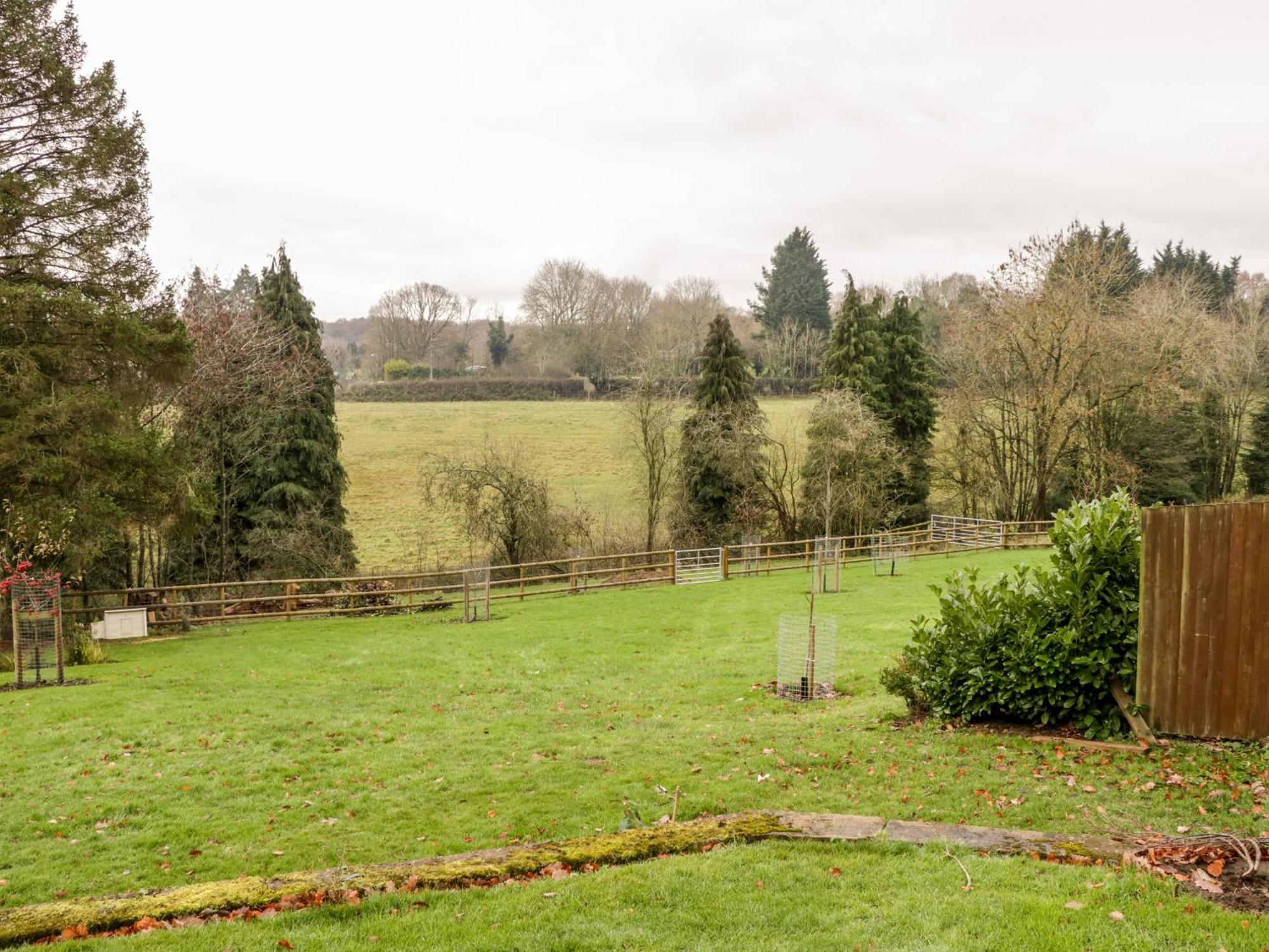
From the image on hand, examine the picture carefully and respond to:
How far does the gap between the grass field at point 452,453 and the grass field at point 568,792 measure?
19.4 meters

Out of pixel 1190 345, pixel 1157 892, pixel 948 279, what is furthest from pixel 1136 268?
pixel 1157 892

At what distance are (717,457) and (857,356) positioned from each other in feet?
32.6

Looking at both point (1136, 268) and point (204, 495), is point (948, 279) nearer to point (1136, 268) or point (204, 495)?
point (1136, 268)

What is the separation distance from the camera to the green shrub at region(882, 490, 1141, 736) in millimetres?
8117

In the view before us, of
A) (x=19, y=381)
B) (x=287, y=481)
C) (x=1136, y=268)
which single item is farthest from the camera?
(x=1136, y=268)

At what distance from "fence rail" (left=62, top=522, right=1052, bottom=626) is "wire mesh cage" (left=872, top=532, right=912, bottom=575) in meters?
0.36

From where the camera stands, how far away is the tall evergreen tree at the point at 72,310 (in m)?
15.8

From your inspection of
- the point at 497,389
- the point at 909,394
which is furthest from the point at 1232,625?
the point at 497,389

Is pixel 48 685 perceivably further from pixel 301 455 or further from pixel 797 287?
pixel 797 287

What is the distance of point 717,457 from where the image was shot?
35.0 meters

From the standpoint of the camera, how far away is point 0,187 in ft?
51.3

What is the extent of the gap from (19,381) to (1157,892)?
60.6 ft

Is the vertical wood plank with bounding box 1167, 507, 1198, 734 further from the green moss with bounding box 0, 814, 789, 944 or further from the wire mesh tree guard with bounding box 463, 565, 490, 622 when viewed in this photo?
the wire mesh tree guard with bounding box 463, 565, 490, 622

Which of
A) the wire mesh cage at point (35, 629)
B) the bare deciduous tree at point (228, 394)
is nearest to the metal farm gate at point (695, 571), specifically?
the bare deciduous tree at point (228, 394)
